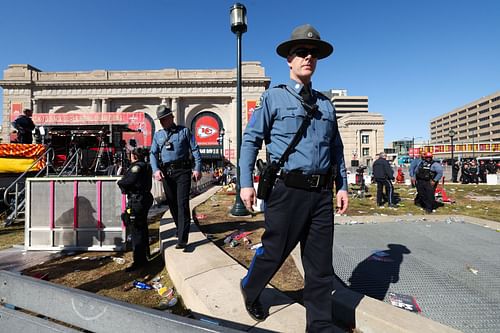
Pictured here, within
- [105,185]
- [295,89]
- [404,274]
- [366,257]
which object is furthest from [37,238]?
[404,274]

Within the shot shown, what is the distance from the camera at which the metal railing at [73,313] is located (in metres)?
1.04

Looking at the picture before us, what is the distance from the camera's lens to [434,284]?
2.55 m

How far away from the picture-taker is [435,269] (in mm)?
2926

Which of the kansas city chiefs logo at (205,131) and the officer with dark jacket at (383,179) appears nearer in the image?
the officer with dark jacket at (383,179)

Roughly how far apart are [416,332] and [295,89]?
170 centimetres

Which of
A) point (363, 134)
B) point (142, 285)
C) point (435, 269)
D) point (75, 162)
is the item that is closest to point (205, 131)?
point (75, 162)

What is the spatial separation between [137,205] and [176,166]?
0.69 meters

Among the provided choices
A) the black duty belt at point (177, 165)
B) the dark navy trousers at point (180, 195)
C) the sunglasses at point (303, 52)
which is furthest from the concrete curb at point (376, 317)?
the black duty belt at point (177, 165)

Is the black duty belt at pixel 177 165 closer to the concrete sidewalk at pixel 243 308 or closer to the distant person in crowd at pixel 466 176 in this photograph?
the concrete sidewalk at pixel 243 308

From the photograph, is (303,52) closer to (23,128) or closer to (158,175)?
(158,175)

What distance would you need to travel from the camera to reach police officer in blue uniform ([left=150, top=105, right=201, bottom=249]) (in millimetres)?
3408

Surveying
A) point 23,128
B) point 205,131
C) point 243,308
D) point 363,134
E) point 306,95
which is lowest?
point 243,308

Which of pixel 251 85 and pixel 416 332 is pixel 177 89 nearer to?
pixel 251 85

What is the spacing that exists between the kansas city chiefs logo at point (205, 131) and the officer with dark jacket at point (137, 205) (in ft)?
141
